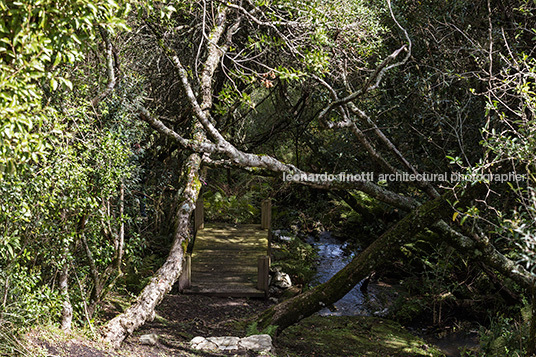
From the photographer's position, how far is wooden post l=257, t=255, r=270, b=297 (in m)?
9.28

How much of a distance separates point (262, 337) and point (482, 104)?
5091mm

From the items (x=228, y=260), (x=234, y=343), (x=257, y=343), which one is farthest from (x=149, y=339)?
(x=228, y=260)

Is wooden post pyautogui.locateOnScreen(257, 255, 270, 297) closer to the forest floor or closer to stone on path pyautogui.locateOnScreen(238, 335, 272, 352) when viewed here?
the forest floor

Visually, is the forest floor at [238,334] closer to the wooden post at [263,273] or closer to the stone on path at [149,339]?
the stone on path at [149,339]

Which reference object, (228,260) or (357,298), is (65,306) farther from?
(357,298)

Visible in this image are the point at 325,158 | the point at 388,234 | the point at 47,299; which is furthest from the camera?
the point at 325,158

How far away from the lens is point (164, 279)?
703 centimetres

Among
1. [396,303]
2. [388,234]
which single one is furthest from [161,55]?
[396,303]

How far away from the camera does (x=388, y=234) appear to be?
682cm

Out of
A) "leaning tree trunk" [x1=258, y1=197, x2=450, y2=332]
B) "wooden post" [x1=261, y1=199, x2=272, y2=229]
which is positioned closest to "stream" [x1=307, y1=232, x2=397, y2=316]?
"leaning tree trunk" [x1=258, y1=197, x2=450, y2=332]

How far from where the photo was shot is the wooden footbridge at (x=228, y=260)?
9.34 meters

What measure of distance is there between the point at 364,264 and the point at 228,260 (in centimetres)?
414

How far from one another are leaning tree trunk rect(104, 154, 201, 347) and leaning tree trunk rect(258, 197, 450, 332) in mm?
1623

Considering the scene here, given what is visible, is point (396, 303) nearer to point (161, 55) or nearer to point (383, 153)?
point (383, 153)
